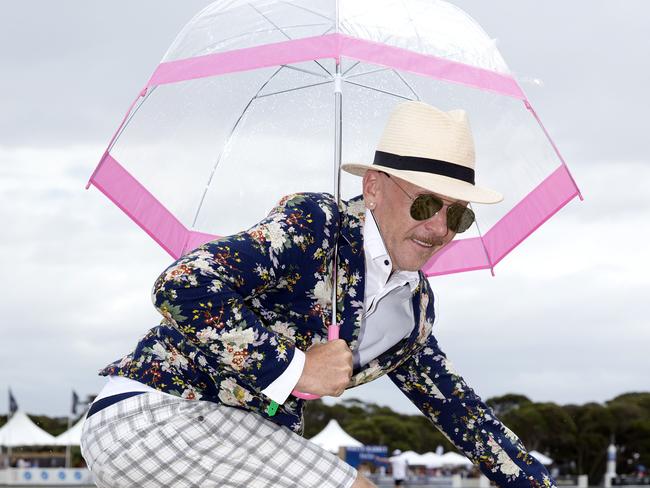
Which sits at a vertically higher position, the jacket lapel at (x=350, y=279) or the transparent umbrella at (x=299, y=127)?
the transparent umbrella at (x=299, y=127)

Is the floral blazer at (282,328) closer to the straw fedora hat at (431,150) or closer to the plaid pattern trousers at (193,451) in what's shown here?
the plaid pattern trousers at (193,451)

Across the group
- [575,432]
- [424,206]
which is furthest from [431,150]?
[575,432]

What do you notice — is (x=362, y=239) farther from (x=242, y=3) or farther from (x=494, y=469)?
(x=242, y=3)

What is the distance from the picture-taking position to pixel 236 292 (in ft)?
9.16

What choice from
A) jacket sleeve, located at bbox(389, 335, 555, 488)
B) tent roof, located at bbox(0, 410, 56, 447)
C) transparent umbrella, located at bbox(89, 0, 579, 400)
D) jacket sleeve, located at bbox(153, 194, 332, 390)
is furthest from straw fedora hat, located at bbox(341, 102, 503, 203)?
tent roof, located at bbox(0, 410, 56, 447)

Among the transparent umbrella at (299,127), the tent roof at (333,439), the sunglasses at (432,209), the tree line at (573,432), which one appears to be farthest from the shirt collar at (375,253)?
the tree line at (573,432)

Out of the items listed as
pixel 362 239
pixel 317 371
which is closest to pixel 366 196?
pixel 362 239

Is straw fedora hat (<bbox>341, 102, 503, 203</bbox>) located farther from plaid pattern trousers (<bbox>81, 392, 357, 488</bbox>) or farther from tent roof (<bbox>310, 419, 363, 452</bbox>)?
tent roof (<bbox>310, 419, 363, 452</bbox>)

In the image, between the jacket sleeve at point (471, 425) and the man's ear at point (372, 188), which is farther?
the jacket sleeve at point (471, 425)

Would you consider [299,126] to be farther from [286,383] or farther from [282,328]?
[286,383]

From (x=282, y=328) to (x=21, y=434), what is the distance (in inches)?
2124

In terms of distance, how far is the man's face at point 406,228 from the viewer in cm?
325

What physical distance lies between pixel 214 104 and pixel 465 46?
1184mm

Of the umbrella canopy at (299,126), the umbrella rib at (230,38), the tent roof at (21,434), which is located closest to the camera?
the umbrella rib at (230,38)
